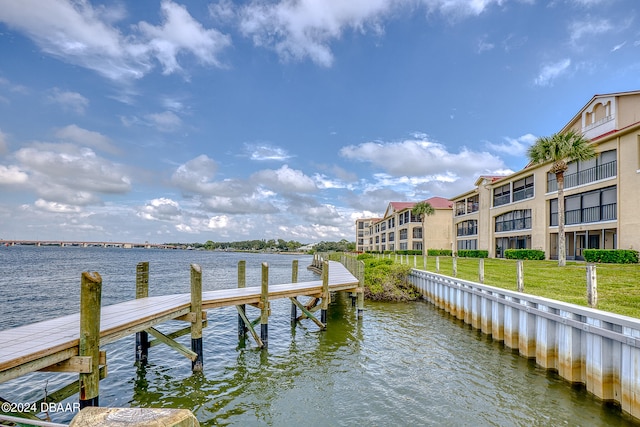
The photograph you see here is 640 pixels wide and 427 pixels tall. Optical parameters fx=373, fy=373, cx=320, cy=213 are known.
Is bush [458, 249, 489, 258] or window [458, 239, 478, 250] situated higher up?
window [458, 239, 478, 250]

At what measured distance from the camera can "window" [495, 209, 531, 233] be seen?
35553 mm

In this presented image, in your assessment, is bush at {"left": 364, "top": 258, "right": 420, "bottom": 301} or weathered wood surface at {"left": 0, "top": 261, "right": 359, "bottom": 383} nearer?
weathered wood surface at {"left": 0, "top": 261, "right": 359, "bottom": 383}

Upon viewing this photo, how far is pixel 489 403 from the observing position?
8531 mm

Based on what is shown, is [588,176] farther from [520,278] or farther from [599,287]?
[520,278]

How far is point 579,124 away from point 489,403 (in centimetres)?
3208

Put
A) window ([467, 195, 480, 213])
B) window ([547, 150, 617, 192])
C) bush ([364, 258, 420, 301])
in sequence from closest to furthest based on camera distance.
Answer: bush ([364, 258, 420, 301]) < window ([547, 150, 617, 192]) < window ([467, 195, 480, 213])

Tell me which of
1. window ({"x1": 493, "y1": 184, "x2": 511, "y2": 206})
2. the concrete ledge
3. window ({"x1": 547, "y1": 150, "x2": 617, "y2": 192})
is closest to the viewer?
the concrete ledge

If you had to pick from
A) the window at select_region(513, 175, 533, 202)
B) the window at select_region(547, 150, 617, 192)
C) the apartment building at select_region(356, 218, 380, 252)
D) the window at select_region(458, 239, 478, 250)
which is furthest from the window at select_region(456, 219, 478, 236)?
the apartment building at select_region(356, 218, 380, 252)

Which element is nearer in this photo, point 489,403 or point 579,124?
point 489,403

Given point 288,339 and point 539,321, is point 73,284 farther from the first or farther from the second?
point 539,321

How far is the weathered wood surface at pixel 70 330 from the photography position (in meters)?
6.02

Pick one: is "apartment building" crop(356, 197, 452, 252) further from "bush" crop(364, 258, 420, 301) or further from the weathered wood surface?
the weathered wood surface

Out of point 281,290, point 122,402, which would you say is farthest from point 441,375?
point 122,402

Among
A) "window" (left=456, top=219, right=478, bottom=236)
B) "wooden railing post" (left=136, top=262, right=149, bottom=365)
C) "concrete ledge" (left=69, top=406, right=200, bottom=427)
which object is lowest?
"wooden railing post" (left=136, top=262, right=149, bottom=365)
